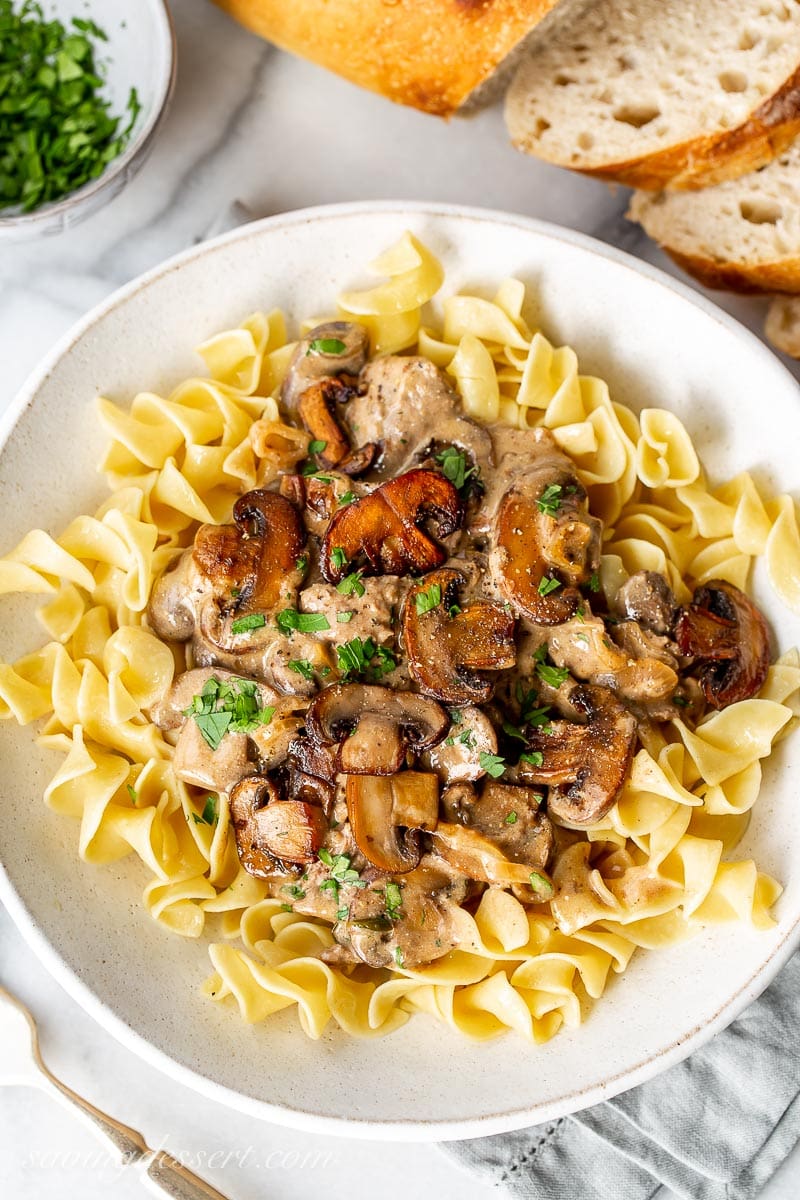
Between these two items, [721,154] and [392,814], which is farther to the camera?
[721,154]

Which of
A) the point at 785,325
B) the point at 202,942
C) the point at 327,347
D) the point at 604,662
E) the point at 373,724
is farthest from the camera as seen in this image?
the point at 785,325

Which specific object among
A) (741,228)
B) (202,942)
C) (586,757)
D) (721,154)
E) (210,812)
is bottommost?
(202,942)

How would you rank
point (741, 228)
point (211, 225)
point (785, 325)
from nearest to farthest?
point (741, 228) < point (785, 325) < point (211, 225)

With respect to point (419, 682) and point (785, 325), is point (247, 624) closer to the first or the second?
point (419, 682)

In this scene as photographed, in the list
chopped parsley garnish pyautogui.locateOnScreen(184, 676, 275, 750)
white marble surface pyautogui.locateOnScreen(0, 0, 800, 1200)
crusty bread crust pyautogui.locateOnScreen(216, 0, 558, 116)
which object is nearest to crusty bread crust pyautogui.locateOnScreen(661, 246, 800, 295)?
white marble surface pyautogui.locateOnScreen(0, 0, 800, 1200)

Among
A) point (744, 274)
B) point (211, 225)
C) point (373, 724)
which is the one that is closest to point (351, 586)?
point (373, 724)

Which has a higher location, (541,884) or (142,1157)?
(541,884)

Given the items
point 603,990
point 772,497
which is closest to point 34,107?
point 772,497
